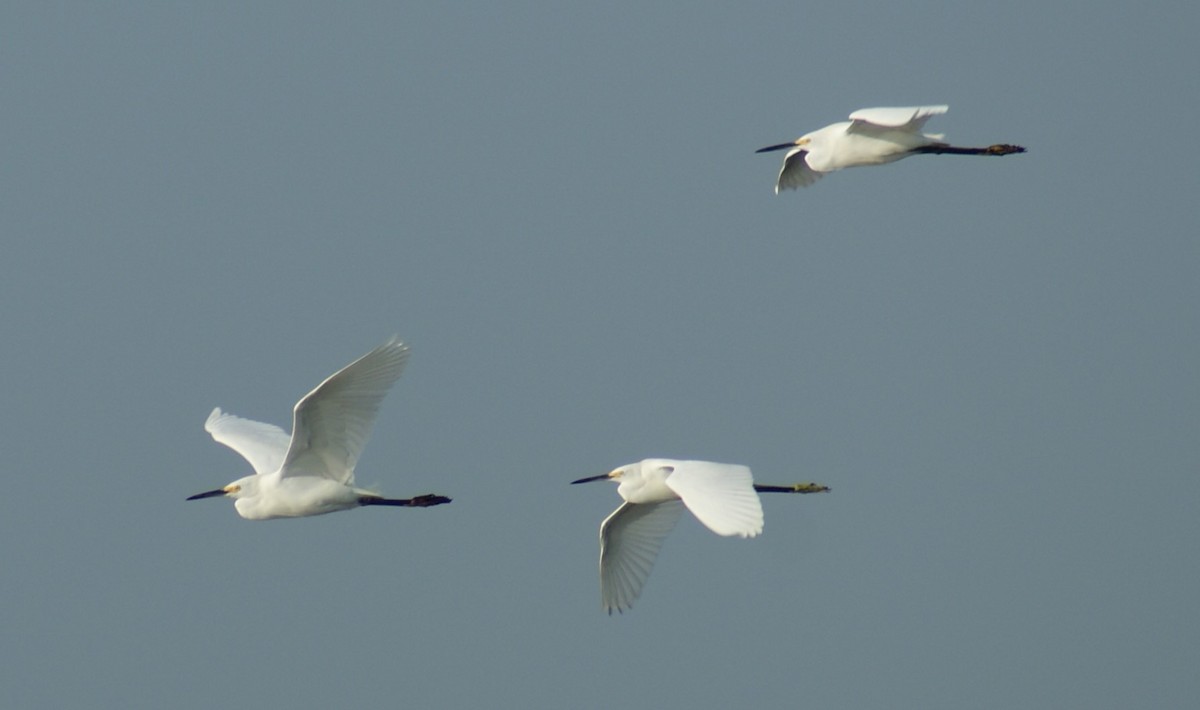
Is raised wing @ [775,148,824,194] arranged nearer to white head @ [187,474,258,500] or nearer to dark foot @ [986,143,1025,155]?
dark foot @ [986,143,1025,155]

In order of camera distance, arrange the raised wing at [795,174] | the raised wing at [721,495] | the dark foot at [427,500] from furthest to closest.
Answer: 1. the raised wing at [795,174]
2. the dark foot at [427,500]
3. the raised wing at [721,495]

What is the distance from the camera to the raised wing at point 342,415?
14.9m

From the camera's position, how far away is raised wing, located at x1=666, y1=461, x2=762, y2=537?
13516mm

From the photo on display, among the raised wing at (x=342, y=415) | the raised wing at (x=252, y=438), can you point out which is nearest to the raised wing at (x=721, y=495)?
the raised wing at (x=342, y=415)

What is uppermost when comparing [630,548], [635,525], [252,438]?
[252,438]

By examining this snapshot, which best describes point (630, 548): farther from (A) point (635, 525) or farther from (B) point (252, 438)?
(B) point (252, 438)

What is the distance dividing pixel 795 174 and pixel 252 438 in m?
6.10

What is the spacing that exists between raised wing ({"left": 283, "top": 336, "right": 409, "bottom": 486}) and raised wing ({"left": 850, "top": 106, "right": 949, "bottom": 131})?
406cm

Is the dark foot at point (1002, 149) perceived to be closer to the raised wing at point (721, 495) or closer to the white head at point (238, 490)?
the raised wing at point (721, 495)

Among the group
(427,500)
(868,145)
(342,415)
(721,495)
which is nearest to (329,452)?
(342,415)

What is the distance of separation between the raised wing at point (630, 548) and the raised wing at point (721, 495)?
82.2 inches

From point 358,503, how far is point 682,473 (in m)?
3.10

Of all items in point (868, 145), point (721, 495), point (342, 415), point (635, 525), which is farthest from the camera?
point (635, 525)

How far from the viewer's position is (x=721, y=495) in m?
14.4
